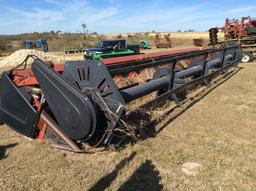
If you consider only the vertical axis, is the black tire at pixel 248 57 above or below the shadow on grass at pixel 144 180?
below

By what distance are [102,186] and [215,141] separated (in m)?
1.81

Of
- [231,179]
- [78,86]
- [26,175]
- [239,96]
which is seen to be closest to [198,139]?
[231,179]

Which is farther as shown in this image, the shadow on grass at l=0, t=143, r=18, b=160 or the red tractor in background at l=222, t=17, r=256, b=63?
the red tractor in background at l=222, t=17, r=256, b=63

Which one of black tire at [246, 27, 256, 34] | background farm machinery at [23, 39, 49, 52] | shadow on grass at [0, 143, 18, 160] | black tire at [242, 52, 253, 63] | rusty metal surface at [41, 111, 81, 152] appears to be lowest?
background farm machinery at [23, 39, 49, 52]

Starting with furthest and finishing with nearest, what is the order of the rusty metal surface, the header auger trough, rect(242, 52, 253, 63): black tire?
rect(242, 52, 253, 63): black tire → the rusty metal surface → the header auger trough

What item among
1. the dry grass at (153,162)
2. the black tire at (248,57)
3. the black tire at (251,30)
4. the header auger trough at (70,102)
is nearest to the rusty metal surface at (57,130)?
the header auger trough at (70,102)

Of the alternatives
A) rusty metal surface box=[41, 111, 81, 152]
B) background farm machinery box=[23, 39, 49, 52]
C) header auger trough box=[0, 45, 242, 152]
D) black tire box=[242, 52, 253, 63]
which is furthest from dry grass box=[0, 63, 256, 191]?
background farm machinery box=[23, 39, 49, 52]

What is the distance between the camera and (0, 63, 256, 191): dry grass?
9.76 feet

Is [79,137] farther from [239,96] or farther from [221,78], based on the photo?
[221,78]

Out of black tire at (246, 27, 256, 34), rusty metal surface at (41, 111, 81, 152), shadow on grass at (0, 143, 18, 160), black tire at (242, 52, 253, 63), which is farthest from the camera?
black tire at (246, 27, 256, 34)

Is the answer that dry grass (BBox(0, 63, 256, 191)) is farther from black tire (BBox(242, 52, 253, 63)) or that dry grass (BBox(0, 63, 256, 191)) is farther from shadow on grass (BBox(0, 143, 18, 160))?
black tire (BBox(242, 52, 253, 63))

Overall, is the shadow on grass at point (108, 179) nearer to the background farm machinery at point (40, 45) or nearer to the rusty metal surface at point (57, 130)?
the rusty metal surface at point (57, 130)

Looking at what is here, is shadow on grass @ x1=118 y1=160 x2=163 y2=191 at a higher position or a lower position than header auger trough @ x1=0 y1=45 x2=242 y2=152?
lower

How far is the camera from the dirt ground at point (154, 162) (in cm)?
298
